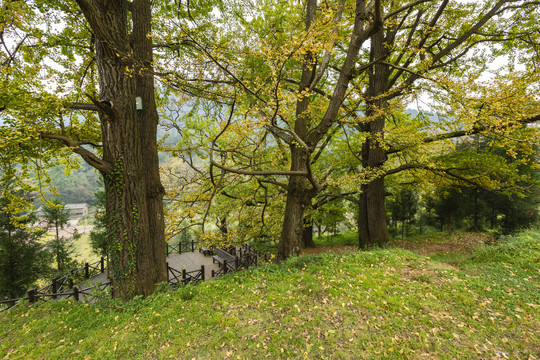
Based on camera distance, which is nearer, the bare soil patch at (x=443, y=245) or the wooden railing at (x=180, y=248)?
the bare soil patch at (x=443, y=245)

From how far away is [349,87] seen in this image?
23.9 ft

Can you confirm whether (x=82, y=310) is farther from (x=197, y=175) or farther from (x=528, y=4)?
(x=528, y=4)

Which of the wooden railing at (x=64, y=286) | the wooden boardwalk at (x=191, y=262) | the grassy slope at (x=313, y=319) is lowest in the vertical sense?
Result: the wooden boardwalk at (x=191, y=262)

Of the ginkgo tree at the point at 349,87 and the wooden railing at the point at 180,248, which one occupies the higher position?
the ginkgo tree at the point at 349,87

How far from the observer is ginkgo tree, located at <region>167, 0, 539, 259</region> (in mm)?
4309

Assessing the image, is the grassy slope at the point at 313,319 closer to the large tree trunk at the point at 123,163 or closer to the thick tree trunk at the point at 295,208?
the large tree trunk at the point at 123,163

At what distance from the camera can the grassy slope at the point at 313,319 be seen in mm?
A: 2835

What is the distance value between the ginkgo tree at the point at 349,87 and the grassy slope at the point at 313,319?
7.17 feet

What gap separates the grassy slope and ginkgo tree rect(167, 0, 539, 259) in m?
2.19

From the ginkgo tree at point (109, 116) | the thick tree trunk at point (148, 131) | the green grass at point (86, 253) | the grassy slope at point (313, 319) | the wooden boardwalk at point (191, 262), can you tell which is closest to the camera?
the grassy slope at point (313, 319)

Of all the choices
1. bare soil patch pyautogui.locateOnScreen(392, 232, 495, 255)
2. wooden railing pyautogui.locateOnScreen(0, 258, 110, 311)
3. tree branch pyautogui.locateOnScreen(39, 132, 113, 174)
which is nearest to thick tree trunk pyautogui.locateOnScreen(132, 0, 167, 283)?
tree branch pyautogui.locateOnScreen(39, 132, 113, 174)

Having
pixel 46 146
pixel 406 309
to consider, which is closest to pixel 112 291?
pixel 46 146

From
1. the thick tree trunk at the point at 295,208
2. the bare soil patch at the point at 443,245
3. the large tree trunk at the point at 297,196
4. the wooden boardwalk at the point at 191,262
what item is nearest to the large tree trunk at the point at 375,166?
the bare soil patch at the point at 443,245

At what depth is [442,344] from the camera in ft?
9.14
